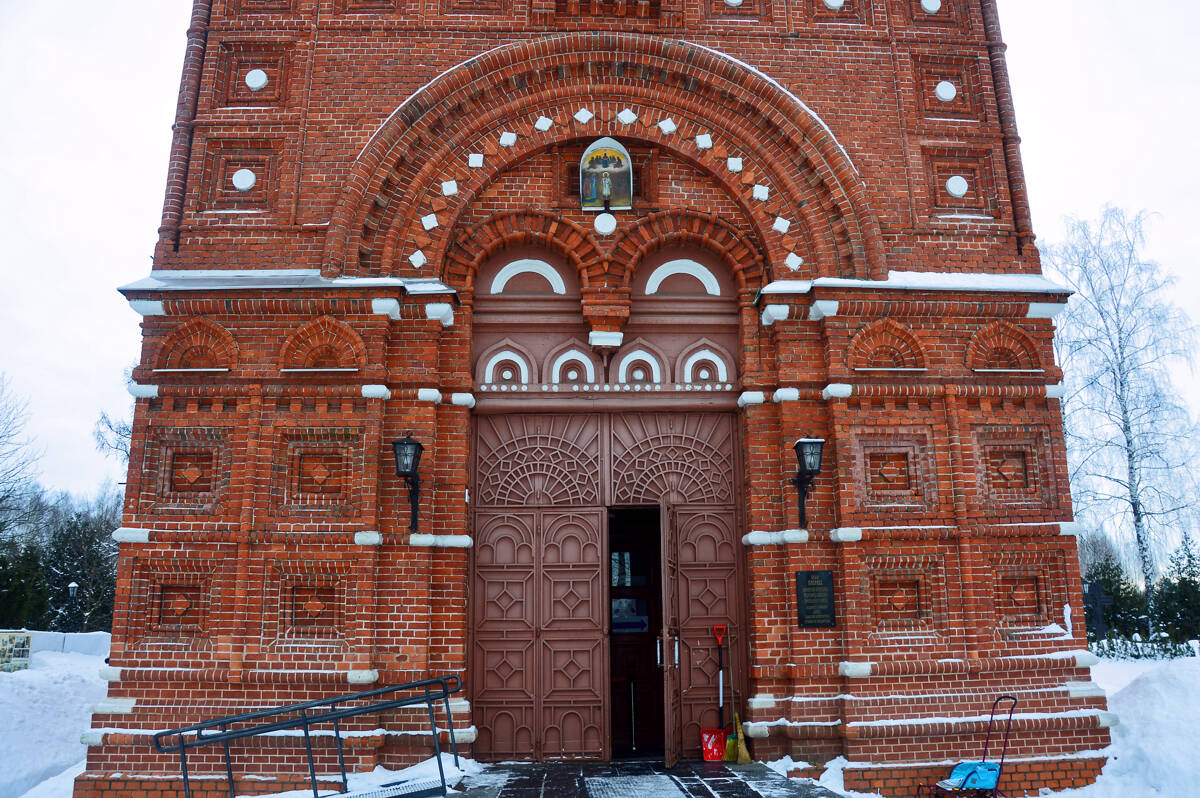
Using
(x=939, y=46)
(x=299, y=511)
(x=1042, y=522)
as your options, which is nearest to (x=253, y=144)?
(x=299, y=511)

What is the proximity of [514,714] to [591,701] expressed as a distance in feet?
2.14

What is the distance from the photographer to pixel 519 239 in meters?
7.70

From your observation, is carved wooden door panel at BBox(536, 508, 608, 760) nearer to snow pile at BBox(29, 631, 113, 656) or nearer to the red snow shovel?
the red snow shovel

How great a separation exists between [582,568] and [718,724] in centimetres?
174

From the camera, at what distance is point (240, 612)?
6.53m

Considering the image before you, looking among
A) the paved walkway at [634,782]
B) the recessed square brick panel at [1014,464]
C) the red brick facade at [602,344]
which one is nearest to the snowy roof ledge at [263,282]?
the red brick facade at [602,344]

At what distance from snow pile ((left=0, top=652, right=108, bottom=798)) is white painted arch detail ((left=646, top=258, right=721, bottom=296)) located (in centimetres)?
890

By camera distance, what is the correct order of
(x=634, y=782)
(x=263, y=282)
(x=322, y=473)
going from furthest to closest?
(x=263, y=282), (x=322, y=473), (x=634, y=782)

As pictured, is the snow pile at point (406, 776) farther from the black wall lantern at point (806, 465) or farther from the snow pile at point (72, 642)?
the snow pile at point (72, 642)

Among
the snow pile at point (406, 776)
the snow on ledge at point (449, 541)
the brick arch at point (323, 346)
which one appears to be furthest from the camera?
the brick arch at point (323, 346)

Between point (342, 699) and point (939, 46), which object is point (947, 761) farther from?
point (939, 46)

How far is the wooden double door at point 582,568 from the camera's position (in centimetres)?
706

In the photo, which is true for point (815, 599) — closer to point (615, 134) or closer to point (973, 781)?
point (973, 781)

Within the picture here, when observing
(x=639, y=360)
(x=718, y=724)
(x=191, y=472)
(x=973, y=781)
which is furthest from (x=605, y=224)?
(x=973, y=781)
